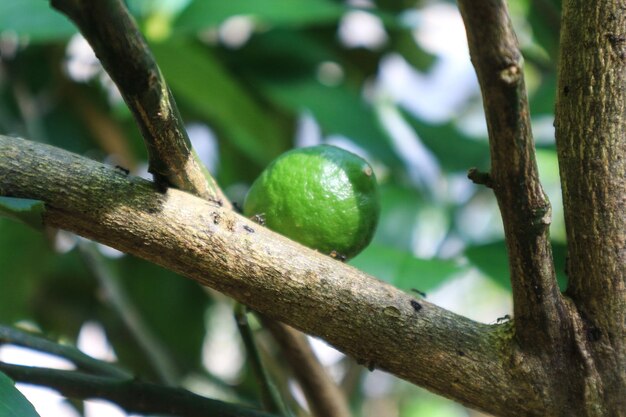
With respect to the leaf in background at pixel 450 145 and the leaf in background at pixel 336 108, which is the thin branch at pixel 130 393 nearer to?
the leaf in background at pixel 336 108

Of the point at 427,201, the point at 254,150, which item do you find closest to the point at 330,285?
the point at 254,150

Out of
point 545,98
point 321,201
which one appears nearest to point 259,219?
point 321,201

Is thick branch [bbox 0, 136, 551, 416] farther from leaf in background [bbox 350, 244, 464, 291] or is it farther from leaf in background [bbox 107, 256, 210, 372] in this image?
leaf in background [bbox 107, 256, 210, 372]

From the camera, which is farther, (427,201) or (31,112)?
(427,201)

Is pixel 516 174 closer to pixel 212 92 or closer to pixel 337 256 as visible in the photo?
pixel 337 256

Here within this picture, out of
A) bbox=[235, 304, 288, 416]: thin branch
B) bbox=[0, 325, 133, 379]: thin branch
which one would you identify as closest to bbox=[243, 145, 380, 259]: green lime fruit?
bbox=[235, 304, 288, 416]: thin branch

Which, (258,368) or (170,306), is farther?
(170,306)

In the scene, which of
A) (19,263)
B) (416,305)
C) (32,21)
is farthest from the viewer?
(19,263)

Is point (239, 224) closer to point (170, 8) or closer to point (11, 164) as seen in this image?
point (11, 164)
